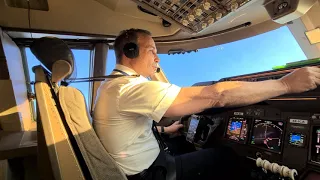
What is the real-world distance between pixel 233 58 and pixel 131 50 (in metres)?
1.60

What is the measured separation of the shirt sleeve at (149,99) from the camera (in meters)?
1.07

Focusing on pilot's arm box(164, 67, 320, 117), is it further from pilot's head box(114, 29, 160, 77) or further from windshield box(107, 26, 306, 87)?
windshield box(107, 26, 306, 87)

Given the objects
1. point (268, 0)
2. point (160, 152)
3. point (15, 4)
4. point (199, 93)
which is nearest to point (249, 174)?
point (160, 152)

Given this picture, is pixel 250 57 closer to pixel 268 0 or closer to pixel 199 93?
pixel 268 0

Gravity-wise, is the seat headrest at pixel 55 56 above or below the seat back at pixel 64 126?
above

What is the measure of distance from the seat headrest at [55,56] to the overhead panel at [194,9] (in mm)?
626

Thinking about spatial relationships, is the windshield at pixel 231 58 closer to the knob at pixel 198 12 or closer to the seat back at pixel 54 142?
the knob at pixel 198 12

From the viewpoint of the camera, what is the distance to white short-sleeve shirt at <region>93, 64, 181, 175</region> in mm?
1078

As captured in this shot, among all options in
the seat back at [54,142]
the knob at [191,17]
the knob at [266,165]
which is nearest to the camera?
the seat back at [54,142]

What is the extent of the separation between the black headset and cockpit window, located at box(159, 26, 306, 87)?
3.26 feet

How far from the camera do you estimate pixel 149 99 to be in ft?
3.52

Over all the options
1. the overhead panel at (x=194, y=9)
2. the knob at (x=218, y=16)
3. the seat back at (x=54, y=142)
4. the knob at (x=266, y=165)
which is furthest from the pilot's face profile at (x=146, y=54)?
the knob at (x=266, y=165)

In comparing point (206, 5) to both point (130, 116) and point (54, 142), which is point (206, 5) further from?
point (54, 142)

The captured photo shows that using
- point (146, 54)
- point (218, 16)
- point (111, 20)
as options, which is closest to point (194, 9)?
point (218, 16)
